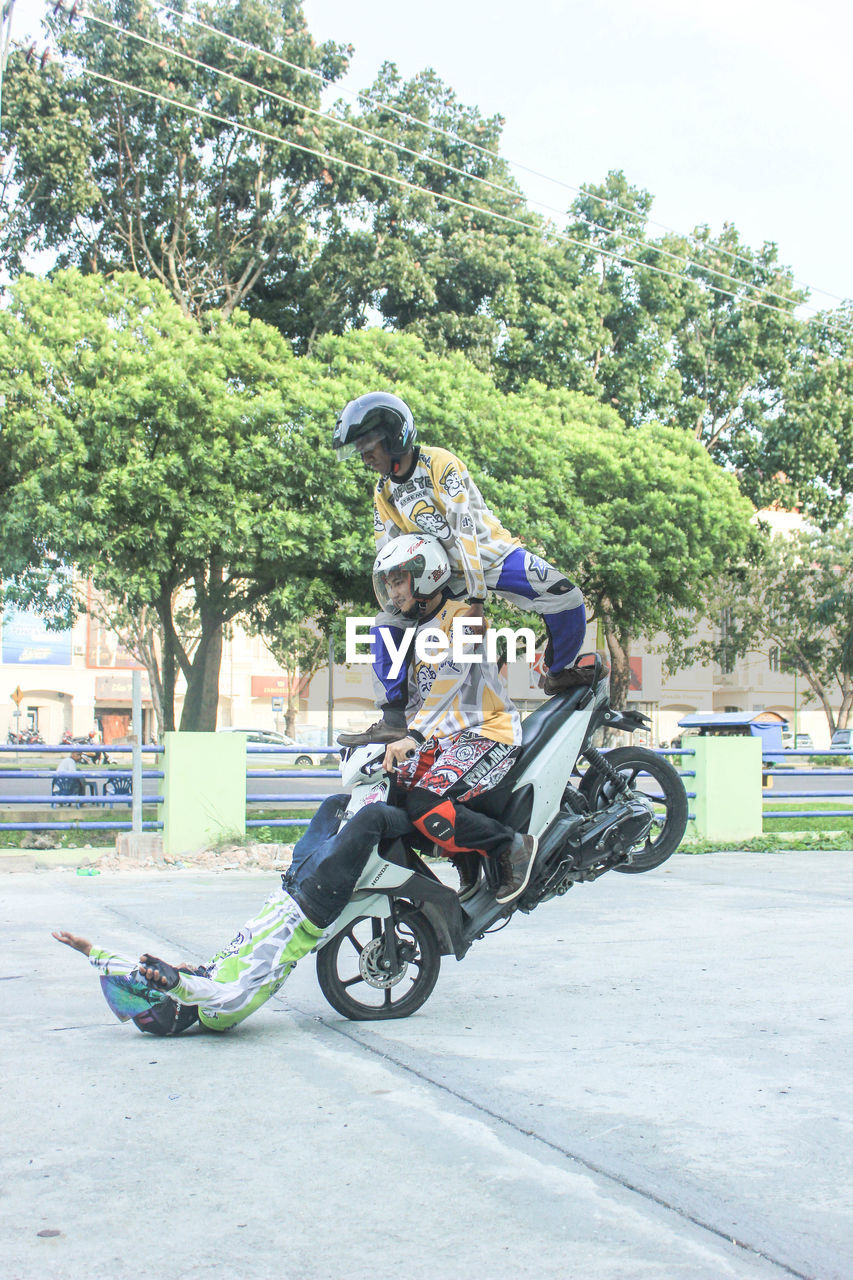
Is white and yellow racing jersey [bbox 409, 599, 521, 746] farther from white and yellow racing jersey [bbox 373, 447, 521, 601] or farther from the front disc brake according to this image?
the front disc brake

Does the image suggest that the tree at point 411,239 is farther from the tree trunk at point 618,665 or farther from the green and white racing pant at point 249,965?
the green and white racing pant at point 249,965

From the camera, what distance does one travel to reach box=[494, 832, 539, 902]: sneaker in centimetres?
442

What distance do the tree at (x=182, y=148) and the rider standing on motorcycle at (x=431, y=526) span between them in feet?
66.4

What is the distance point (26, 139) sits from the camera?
2281 cm

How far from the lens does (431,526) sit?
4.50 m

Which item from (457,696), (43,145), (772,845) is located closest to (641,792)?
(457,696)

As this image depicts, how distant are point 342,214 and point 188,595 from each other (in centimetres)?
3500

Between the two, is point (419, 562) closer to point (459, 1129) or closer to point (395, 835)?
point (395, 835)

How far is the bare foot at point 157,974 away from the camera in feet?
12.8

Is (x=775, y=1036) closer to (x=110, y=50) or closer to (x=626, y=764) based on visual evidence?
(x=626, y=764)

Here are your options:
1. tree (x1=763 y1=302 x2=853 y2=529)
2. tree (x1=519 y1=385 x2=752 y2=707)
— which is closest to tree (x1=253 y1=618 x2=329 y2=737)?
tree (x1=519 y1=385 x2=752 y2=707)

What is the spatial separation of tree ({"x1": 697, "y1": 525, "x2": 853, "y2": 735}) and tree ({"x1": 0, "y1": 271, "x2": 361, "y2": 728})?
23.6 meters

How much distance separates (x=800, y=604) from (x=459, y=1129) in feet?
134

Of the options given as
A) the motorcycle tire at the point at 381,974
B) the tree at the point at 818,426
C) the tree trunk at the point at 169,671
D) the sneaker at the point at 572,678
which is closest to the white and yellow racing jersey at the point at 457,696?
the sneaker at the point at 572,678
